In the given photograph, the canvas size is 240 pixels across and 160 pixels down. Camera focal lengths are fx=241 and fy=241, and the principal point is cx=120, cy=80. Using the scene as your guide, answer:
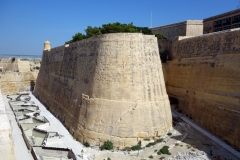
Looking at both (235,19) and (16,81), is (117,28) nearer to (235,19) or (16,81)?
(235,19)

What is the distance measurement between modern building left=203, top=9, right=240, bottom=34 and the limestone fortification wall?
6932 mm

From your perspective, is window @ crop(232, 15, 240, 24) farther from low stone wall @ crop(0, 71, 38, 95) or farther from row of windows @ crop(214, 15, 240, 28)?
low stone wall @ crop(0, 71, 38, 95)

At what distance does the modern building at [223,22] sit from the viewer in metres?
20.8

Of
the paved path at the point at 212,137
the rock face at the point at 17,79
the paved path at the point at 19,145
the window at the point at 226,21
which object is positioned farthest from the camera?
the rock face at the point at 17,79

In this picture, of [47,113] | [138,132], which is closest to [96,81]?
[138,132]

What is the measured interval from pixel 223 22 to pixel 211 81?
10.9 m

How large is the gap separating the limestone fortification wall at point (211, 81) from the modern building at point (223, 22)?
6.93m

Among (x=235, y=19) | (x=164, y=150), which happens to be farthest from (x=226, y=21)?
(x=164, y=150)

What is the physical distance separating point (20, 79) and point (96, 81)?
69.9ft

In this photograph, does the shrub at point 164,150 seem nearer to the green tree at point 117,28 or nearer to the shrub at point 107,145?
the shrub at point 107,145

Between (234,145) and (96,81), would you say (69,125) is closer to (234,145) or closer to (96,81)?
(96,81)

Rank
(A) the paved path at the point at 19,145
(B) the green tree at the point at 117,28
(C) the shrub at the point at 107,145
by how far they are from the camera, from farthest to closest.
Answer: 1. (B) the green tree at the point at 117,28
2. (C) the shrub at the point at 107,145
3. (A) the paved path at the point at 19,145

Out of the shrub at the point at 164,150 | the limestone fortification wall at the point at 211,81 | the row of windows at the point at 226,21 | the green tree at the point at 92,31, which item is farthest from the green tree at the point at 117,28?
the shrub at the point at 164,150

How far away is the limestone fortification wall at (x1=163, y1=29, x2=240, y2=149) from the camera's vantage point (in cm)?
1205
